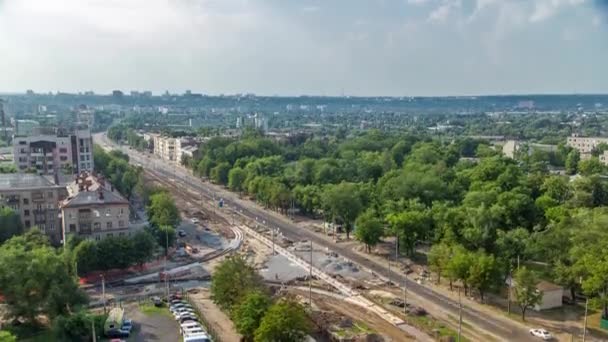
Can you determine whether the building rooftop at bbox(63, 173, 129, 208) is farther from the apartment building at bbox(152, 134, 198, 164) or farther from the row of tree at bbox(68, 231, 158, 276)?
the apartment building at bbox(152, 134, 198, 164)

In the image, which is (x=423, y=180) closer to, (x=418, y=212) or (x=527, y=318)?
(x=418, y=212)

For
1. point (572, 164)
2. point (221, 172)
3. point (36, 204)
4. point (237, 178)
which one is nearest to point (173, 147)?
point (221, 172)

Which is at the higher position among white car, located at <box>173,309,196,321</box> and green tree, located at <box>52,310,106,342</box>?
green tree, located at <box>52,310,106,342</box>

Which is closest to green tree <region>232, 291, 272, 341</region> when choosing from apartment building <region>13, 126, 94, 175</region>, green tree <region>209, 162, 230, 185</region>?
apartment building <region>13, 126, 94, 175</region>

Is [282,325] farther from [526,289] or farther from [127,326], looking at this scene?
[526,289]

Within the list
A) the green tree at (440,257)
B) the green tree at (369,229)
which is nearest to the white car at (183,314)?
the green tree at (440,257)

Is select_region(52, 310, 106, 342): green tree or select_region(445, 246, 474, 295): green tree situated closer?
select_region(52, 310, 106, 342): green tree

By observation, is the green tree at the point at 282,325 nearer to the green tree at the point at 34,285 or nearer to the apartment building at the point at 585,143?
the green tree at the point at 34,285
